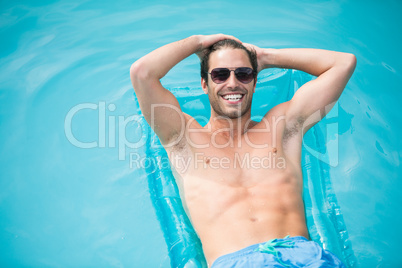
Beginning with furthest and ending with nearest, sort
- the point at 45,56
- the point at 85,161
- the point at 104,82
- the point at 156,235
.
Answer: the point at 45,56 < the point at 104,82 < the point at 85,161 < the point at 156,235

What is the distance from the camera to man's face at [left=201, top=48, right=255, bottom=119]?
2555 mm

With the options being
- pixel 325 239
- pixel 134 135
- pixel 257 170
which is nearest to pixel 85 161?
pixel 134 135

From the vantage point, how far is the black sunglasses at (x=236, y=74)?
253 cm

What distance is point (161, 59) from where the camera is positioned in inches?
97.4

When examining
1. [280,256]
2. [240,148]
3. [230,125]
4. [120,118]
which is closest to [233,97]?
[230,125]

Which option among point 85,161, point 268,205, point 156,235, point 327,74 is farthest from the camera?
point 85,161

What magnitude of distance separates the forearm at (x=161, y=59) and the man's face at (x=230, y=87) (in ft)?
0.63

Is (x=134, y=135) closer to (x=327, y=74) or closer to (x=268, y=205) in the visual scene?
(x=268, y=205)

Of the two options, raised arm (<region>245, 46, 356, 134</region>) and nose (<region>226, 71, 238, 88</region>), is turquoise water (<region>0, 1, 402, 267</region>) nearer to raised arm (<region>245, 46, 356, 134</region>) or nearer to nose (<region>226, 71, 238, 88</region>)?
raised arm (<region>245, 46, 356, 134</region>)

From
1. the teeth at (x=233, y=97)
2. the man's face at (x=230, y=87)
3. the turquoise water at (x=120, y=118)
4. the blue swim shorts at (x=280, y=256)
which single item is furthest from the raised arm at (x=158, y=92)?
the blue swim shorts at (x=280, y=256)

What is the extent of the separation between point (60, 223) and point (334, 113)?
2.81 metres

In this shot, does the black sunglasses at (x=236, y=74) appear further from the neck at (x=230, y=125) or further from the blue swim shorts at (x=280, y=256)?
the blue swim shorts at (x=280, y=256)

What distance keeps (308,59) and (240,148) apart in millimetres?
954

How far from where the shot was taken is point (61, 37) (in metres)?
4.50
